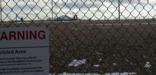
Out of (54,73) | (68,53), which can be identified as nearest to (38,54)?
(54,73)

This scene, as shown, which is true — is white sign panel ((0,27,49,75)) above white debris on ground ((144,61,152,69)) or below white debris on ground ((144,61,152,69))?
above

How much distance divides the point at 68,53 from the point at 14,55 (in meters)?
5.39

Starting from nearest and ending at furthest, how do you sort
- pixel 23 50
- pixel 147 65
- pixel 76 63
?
1. pixel 23 50
2. pixel 147 65
3. pixel 76 63

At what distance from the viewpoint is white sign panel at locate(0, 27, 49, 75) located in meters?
4.75

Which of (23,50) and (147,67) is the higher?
(23,50)

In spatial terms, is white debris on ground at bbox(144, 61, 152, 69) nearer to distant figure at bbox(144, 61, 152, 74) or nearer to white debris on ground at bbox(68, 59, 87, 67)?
distant figure at bbox(144, 61, 152, 74)

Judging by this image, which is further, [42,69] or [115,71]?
[115,71]

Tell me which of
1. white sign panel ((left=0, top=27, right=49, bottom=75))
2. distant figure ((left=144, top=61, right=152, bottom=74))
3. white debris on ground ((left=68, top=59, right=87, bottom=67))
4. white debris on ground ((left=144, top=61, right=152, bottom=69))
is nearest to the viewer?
white sign panel ((left=0, top=27, right=49, bottom=75))

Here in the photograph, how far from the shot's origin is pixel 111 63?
9.18 metres

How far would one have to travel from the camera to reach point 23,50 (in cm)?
479

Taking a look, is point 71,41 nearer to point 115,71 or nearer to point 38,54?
point 115,71

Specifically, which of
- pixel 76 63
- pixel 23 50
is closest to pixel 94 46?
pixel 76 63

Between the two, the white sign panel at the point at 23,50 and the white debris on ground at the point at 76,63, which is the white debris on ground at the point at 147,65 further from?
the white sign panel at the point at 23,50

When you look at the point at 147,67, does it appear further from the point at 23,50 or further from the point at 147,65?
the point at 23,50
